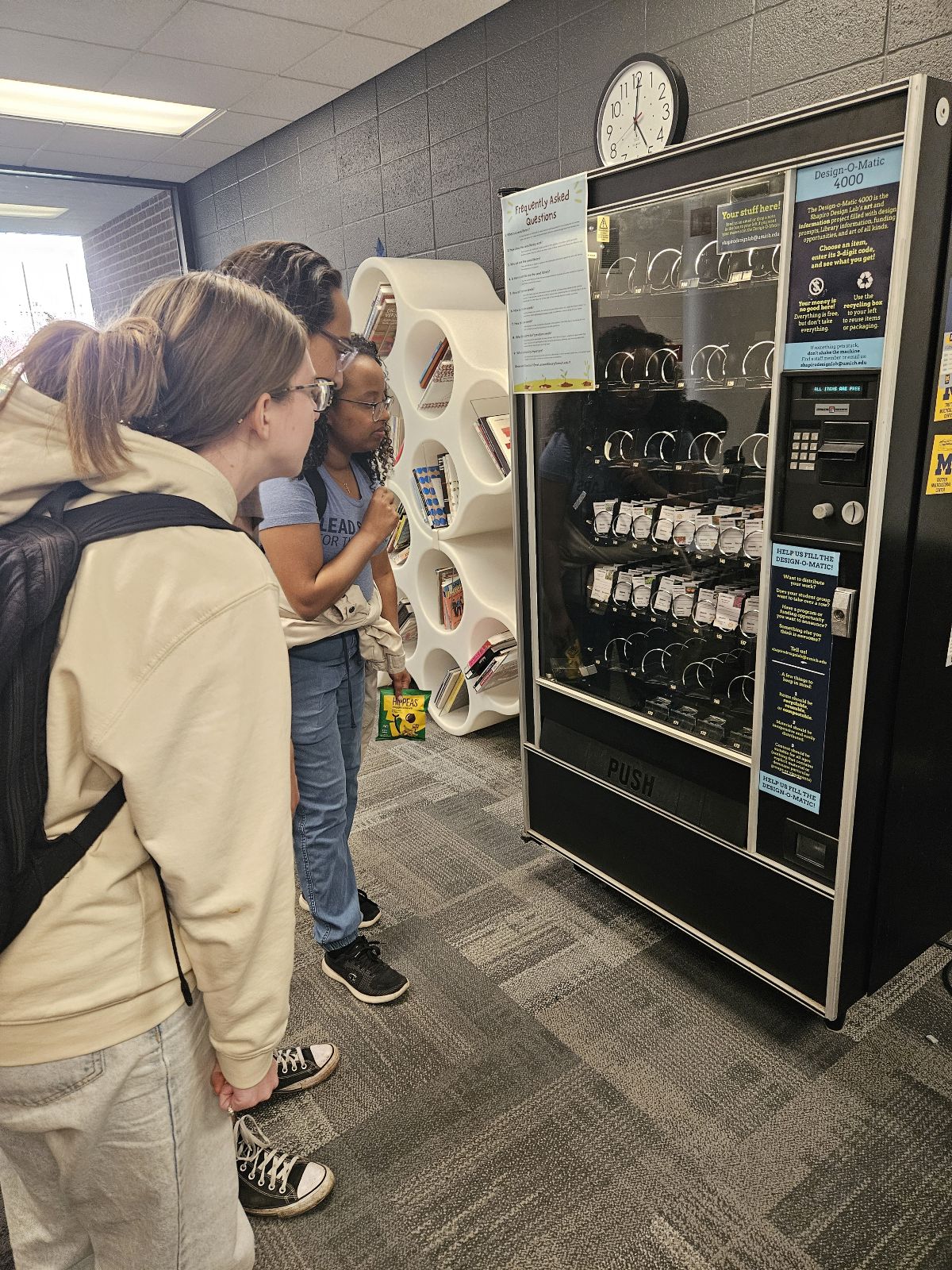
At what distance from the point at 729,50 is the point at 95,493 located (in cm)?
241

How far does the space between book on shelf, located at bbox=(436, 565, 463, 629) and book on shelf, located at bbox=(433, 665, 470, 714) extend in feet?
0.70

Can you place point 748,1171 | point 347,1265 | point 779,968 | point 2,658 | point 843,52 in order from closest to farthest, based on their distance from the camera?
point 2,658
point 347,1265
point 748,1171
point 779,968
point 843,52

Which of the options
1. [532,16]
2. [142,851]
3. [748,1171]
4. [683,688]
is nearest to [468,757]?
[683,688]

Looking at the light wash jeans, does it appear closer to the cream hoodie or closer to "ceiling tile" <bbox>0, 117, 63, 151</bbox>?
the cream hoodie

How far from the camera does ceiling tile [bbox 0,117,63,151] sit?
4.33 metres

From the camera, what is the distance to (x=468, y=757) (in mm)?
3330

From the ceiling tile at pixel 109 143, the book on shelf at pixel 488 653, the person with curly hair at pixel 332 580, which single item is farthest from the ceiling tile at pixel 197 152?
the person with curly hair at pixel 332 580

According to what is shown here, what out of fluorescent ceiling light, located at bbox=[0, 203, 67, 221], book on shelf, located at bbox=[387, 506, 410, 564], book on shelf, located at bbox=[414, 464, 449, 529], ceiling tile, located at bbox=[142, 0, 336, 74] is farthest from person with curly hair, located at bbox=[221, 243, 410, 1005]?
fluorescent ceiling light, located at bbox=[0, 203, 67, 221]

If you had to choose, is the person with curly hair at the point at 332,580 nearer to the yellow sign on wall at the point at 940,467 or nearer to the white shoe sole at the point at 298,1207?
the white shoe sole at the point at 298,1207

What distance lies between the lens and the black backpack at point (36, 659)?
802 mm

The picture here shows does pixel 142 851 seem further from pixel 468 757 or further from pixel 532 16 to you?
pixel 532 16

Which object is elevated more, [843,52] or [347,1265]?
[843,52]

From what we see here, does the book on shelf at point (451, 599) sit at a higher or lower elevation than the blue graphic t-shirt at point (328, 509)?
lower

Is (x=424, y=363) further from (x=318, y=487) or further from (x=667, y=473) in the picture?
(x=318, y=487)
